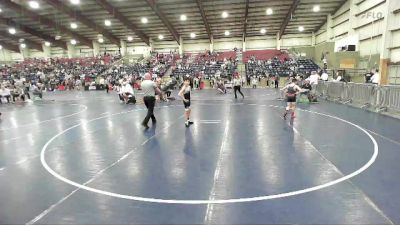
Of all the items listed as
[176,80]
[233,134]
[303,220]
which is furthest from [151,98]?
[176,80]

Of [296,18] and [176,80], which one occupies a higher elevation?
[296,18]

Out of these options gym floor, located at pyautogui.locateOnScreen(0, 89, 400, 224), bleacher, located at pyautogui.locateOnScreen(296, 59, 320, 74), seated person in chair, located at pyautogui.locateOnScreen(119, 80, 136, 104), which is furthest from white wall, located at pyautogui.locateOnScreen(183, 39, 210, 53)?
gym floor, located at pyautogui.locateOnScreen(0, 89, 400, 224)

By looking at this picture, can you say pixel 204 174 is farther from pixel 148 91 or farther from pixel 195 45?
pixel 195 45

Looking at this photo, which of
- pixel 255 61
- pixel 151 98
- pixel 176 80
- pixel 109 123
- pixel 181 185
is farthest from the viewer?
pixel 255 61

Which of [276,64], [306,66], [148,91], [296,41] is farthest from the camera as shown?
[296,41]

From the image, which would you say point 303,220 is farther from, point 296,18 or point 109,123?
point 296,18

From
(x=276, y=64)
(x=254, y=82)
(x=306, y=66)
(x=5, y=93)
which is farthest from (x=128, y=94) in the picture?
(x=306, y=66)

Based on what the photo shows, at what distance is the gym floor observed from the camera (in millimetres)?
4199

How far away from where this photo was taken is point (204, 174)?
227 inches

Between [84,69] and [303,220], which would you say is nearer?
[303,220]

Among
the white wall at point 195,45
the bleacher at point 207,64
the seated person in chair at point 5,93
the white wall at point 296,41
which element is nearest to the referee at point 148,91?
the seated person in chair at point 5,93

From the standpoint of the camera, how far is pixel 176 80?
1335 inches

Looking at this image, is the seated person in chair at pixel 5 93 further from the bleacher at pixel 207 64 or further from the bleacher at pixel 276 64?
the bleacher at pixel 276 64

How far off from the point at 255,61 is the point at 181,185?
35.7 metres
